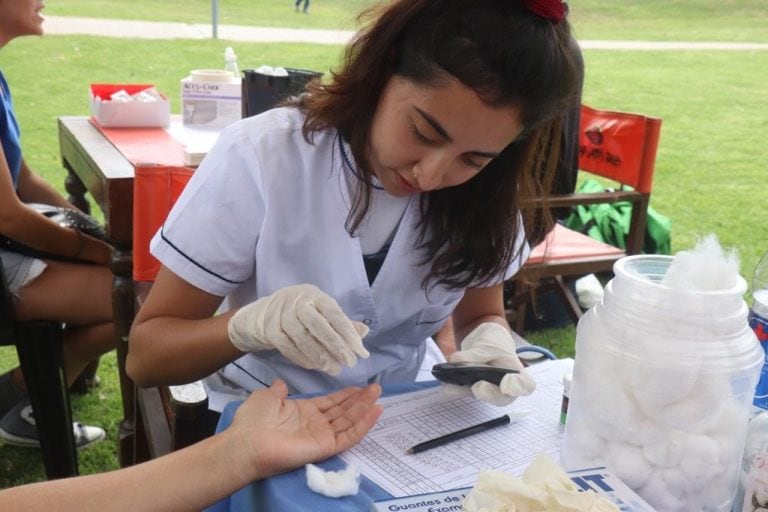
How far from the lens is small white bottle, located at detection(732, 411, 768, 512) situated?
80 centimetres

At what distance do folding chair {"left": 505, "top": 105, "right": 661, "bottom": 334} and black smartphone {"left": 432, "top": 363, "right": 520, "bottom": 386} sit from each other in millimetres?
1494

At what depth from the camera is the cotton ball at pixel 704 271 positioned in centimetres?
78

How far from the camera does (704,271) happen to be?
79cm

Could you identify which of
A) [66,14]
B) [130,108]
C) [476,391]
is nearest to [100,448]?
[130,108]

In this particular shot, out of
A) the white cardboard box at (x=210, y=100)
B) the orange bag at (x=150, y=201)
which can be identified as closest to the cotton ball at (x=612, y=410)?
the orange bag at (x=150, y=201)

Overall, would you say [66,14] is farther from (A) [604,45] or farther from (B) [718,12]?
(B) [718,12]

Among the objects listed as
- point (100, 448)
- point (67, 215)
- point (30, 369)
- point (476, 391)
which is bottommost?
point (100, 448)

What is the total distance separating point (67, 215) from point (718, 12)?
53.0 feet

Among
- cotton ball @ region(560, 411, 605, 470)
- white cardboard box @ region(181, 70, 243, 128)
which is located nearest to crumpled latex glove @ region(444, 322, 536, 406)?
cotton ball @ region(560, 411, 605, 470)

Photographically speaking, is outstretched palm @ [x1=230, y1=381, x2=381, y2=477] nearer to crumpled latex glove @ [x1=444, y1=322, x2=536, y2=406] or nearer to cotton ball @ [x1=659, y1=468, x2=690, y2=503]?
crumpled latex glove @ [x1=444, y1=322, x2=536, y2=406]

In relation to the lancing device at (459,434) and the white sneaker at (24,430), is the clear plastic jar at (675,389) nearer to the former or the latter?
the lancing device at (459,434)

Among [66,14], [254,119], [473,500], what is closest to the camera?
[473,500]

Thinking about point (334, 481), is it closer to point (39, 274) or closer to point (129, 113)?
point (39, 274)

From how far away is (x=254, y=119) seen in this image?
1.27 meters
